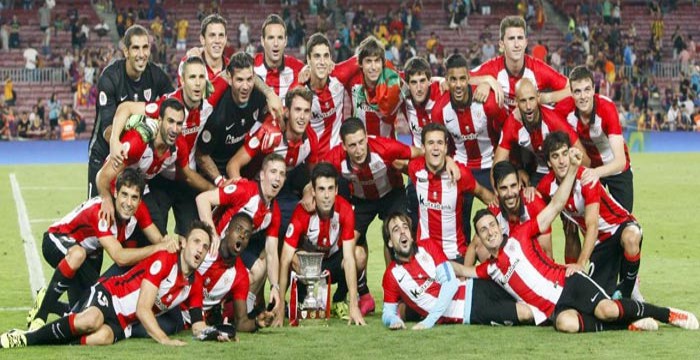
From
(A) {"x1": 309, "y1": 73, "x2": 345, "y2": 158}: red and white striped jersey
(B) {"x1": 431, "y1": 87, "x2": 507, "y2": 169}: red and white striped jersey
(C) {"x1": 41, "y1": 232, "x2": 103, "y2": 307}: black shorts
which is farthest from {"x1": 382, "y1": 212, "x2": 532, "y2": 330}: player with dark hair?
(C) {"x1": 41, "y1": 232, "x2": 103, "y2": 307}: black shorts

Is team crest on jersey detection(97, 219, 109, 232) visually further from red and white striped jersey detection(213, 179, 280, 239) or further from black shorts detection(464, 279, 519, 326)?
black shorts detection(464, 279, 519, 326)

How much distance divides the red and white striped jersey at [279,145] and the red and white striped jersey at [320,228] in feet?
2.01

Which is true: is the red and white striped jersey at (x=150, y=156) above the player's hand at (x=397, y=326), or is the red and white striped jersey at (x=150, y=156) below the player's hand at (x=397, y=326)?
above

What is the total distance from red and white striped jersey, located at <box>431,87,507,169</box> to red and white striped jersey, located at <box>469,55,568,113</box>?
26cm

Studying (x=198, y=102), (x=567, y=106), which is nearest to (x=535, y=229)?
(x=567, y=106)

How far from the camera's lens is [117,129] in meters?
9.78

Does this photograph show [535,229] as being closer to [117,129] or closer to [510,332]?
[510,332]

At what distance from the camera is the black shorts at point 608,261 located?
10.0 metres

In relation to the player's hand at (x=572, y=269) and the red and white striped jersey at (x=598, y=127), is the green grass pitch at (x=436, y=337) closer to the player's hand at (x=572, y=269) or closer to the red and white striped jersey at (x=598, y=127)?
the player's hand at (x=572, y=269)

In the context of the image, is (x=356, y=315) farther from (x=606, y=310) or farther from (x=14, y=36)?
(x=14, y=36)

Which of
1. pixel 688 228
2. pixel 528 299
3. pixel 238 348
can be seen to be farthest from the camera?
pixel 688 228

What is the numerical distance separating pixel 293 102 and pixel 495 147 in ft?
6.43

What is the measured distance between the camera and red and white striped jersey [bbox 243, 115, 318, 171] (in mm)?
10195

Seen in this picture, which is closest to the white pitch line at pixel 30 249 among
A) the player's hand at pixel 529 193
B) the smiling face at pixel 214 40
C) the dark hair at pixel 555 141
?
the smiling face at pixel 214 40
